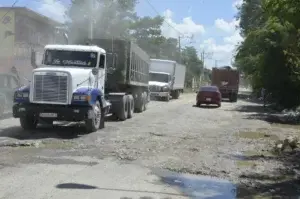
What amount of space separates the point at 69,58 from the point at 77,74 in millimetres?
1434

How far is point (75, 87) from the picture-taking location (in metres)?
14.3

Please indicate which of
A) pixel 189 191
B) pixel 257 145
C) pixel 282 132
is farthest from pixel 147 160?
pixel 282 132

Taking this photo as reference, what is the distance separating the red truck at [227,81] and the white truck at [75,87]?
2914 cm

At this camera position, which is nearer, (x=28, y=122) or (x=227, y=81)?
(x=28, y=122)

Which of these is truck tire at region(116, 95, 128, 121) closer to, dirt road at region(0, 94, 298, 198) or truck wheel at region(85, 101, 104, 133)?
dirt road at region(0, 94, 298, 198)

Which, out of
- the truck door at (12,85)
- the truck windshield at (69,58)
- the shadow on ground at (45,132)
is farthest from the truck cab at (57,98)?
the truck door at (12,85)

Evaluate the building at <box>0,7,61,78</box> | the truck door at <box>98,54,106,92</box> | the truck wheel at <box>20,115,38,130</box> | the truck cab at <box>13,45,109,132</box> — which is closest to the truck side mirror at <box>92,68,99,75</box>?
the truck cab at <box>13,45,109,132</box>

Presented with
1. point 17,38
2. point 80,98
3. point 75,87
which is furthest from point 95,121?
point 17,38

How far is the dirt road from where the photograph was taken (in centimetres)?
763

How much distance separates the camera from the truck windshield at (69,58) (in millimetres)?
15648

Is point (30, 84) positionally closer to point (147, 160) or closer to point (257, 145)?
point (147, 160)

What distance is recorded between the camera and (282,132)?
18500 mm

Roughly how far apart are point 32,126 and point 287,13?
8185mm

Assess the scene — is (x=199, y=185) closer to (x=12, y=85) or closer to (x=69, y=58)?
(x=69, y=58)
